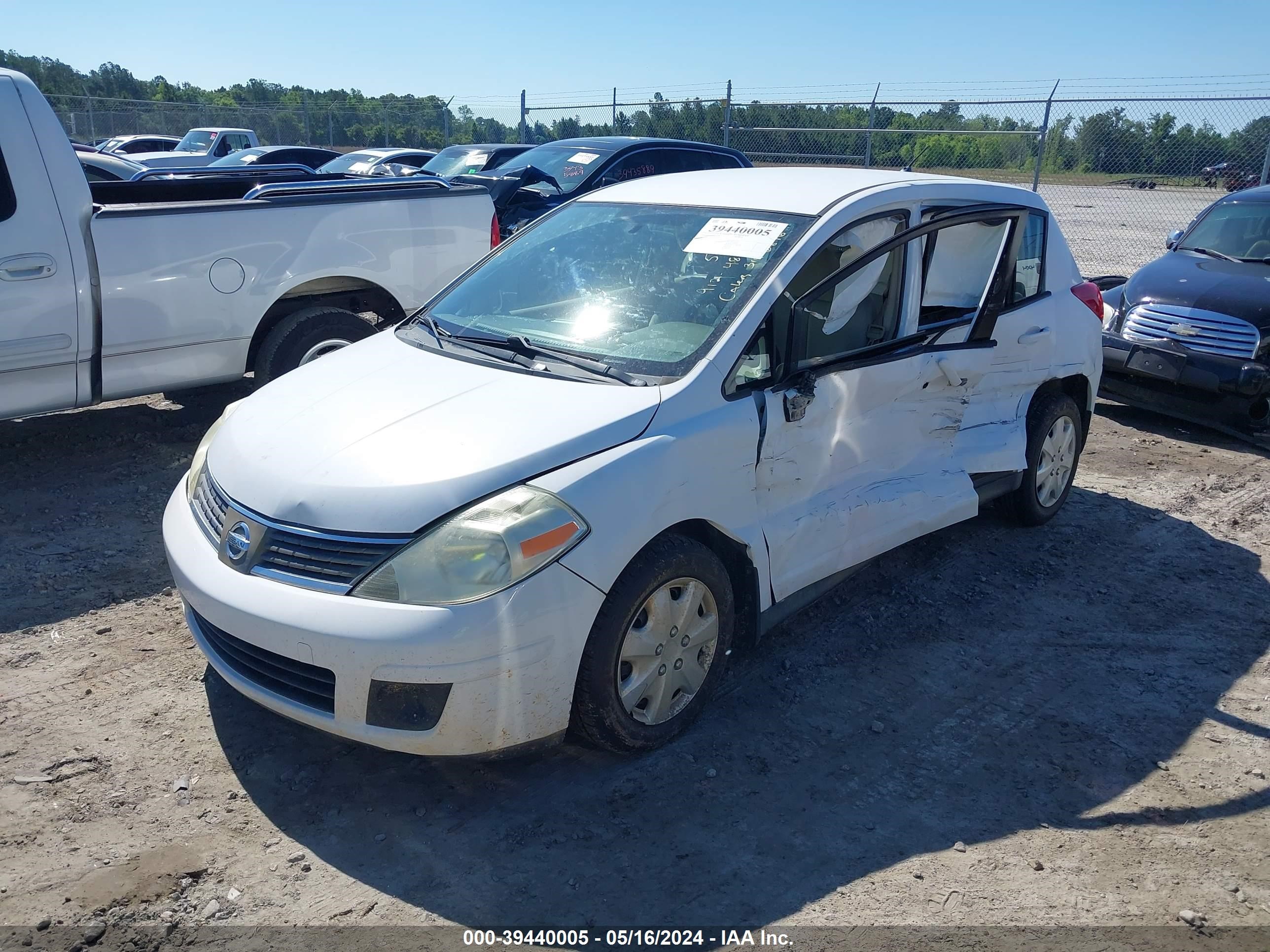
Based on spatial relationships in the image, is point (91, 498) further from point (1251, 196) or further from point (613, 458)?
point (1251, 196)

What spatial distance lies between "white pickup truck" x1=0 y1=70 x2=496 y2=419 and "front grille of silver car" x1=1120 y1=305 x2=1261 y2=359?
5115 mm

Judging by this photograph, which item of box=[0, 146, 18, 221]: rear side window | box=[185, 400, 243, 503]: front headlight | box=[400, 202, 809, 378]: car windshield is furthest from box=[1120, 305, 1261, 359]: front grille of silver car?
box=[0, 146, 18, 221]: rear side window

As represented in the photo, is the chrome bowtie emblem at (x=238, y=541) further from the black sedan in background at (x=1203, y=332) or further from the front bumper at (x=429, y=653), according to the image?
the black sedan in background at (x=1203, y=332)

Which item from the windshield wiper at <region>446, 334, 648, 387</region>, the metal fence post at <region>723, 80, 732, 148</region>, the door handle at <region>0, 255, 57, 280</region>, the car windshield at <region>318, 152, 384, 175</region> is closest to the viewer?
the windshield wiper at <region>446, 334, 648, 387</region>

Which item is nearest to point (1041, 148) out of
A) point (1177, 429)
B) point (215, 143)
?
point (1177, 429)

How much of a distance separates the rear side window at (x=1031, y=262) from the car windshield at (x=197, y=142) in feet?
78.7

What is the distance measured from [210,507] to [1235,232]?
28.2ft

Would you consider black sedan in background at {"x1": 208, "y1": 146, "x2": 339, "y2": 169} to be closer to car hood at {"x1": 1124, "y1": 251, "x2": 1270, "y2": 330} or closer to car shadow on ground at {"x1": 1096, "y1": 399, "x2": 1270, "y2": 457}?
car hood at {"x1": 1124, "y1": 251, "x2": 1270, "y2": 330}

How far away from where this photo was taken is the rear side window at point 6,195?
5.21m

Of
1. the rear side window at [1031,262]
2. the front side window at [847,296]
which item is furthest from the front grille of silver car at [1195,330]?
the front side window at [847,296]

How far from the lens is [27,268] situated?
17.1ft

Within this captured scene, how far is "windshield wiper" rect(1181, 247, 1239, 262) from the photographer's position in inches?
327

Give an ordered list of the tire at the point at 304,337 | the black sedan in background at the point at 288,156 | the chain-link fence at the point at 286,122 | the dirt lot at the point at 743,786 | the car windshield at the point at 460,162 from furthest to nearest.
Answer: the chain-link fence at the point at 286,122 < the black sedan in background at the point at 288,156 < the car windshield at the point at 460,162 < the tire at the point at 304,337 < the dirt lot at the point at 743,786

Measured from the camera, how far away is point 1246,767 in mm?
3516
